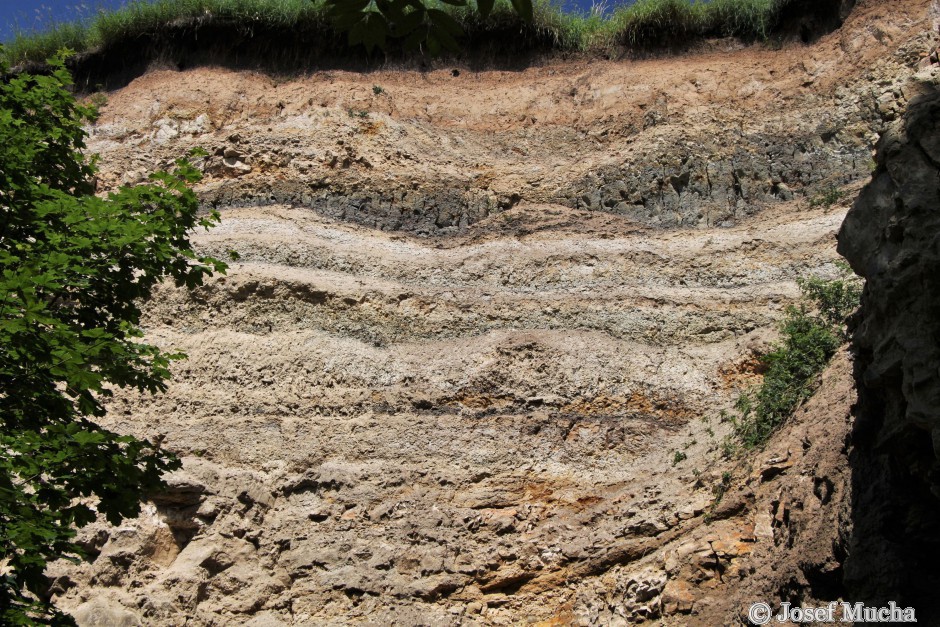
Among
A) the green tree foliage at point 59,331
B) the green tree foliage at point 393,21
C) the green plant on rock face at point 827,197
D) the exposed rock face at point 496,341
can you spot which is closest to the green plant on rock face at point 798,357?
the exposed rock face at point 496,341

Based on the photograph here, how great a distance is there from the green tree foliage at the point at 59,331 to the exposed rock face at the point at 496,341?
3331 mm

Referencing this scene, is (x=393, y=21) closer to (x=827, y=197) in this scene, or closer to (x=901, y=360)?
(x=901, y=360)

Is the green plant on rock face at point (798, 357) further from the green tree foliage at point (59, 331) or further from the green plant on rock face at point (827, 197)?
the green tree foliage at point (59, 331)

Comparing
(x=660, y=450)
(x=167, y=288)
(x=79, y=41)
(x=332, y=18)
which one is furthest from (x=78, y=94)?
(x=332, y=18)

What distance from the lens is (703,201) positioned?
14391 millimetres

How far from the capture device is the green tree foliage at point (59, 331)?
613 cm

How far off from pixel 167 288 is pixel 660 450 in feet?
25.4

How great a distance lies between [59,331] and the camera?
6.45m

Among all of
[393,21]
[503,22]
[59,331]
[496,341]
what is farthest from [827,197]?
[59,331]

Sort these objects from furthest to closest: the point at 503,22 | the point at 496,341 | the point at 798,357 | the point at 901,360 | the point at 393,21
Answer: the point at 503,22 < the point at 496,341 < the point at 798,357 < the point at 901,360 < the point at 393,21

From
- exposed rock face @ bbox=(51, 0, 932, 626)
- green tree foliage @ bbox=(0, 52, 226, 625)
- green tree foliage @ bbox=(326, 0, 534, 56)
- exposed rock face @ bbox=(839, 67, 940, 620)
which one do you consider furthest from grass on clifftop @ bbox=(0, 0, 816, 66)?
green tree foliage @ bbox=(326, 0, 534, 56)

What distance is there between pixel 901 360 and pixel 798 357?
5.04 metres

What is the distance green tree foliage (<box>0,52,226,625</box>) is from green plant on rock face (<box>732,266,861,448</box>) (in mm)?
6149

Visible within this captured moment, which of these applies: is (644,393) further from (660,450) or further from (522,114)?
(522,114)
